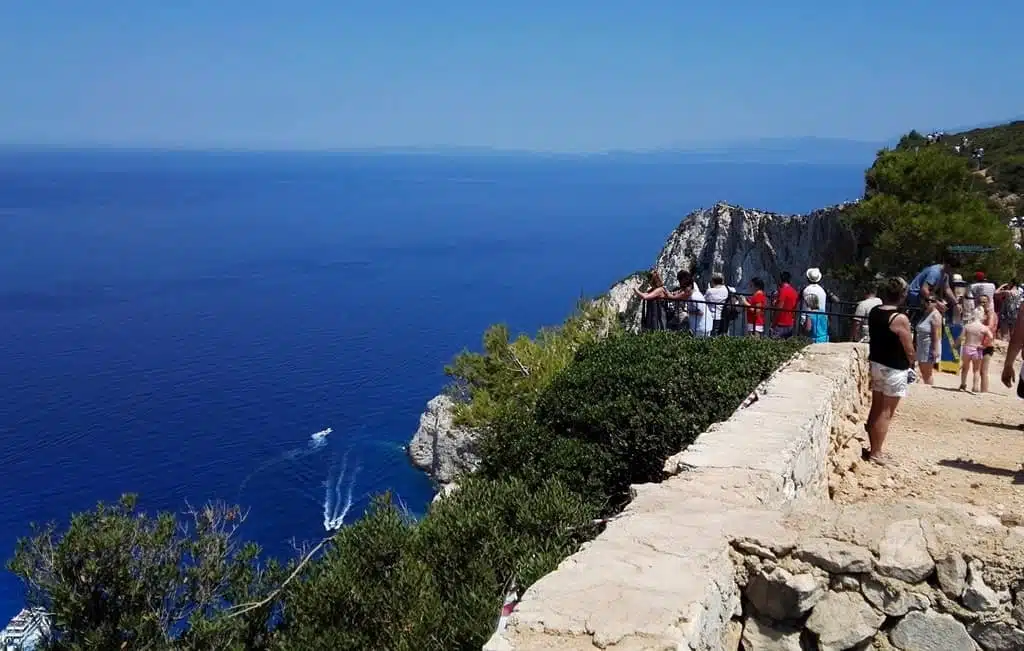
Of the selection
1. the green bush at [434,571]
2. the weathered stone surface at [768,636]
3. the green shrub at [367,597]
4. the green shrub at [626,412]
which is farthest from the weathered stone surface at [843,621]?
the green shrub at [626,412]

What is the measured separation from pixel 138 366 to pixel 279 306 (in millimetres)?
21759

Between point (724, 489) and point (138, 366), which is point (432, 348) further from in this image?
point (724, 489)

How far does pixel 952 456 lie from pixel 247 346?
58401 millimetres

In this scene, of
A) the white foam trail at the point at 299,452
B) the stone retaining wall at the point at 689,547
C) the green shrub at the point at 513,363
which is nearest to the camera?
→ the stone retaining wall at the point at 689,547

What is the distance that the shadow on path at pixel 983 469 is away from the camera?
24.4ft

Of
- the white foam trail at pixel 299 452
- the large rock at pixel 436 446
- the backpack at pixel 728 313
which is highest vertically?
the backpack at pixel 728 313

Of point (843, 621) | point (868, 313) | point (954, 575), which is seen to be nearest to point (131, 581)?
point (843, 621)

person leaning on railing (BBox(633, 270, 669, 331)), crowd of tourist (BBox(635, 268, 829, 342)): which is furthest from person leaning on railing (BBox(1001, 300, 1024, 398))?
person leaning on railing (BBox(633, 270, 669, 331))

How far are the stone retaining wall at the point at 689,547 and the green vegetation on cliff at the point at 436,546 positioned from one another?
31.6 inches

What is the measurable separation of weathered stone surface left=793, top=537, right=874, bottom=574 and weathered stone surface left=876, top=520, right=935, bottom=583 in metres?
0.08

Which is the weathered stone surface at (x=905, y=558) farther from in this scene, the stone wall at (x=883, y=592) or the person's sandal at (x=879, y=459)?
the person's sandal at (x=879, y=459)

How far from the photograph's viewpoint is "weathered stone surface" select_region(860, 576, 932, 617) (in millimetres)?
4285

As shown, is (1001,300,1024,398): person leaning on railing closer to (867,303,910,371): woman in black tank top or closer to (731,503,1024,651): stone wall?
(867,303,910,371): woman in black tank top

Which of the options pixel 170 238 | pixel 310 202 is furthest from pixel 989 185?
pixel 310 202
